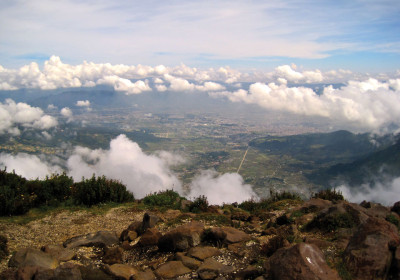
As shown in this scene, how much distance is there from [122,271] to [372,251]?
238 inches

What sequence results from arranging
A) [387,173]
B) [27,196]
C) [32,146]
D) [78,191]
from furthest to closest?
[32,146] → [387,173] → [78,191] → [27,196]

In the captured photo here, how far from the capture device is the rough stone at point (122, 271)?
22.2ft

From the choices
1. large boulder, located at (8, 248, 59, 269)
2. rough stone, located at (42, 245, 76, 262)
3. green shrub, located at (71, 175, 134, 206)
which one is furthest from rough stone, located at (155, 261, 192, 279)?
green shrub, located at (71, 175, 134, 206)

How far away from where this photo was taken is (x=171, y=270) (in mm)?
7301

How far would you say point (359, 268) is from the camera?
595cm

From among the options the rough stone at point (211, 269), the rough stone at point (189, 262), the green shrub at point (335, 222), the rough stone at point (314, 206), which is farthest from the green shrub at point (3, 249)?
the rough stone at point (314, 206)

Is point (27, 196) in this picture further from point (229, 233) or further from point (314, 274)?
point (314, 274)

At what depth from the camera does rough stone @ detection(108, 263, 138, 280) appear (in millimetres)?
6770

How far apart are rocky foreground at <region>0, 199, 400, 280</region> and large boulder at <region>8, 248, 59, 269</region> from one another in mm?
25

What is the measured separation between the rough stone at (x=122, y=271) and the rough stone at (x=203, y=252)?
1.76m

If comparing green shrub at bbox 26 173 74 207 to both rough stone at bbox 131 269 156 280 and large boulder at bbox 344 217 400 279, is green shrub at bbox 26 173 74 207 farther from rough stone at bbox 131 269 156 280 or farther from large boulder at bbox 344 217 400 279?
large boulder at bbox 344 217 400 279

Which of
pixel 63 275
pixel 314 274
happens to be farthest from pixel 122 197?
pixel 314 274

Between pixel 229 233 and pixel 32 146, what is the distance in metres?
200

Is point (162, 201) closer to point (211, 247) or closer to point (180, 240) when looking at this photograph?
point (180, 240)
